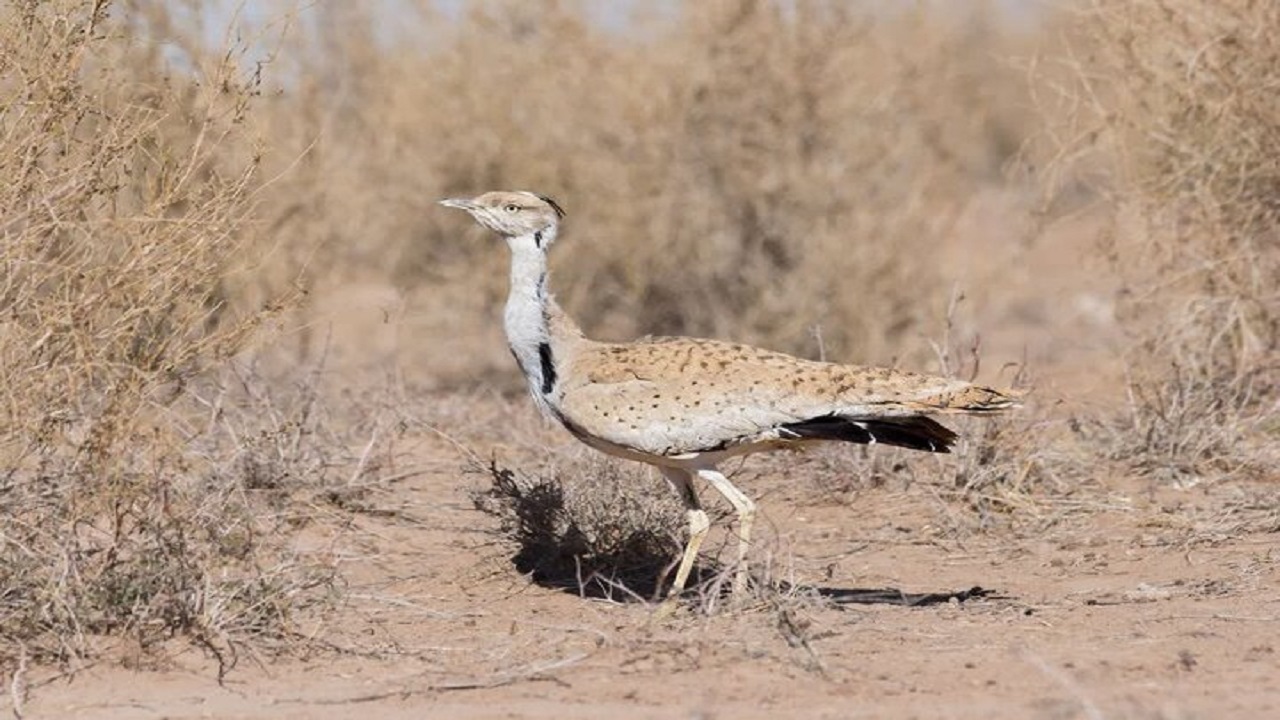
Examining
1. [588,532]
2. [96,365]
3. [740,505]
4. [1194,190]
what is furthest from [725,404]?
[1194,190]

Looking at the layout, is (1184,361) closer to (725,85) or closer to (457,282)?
(725,85)

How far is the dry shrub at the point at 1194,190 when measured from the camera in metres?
8.10

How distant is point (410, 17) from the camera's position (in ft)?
39.4

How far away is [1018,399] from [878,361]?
213 inches

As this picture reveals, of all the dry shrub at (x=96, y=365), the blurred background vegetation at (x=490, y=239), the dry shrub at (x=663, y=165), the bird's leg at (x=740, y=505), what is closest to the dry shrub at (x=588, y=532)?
the bird's leg at (x=740, y=505)

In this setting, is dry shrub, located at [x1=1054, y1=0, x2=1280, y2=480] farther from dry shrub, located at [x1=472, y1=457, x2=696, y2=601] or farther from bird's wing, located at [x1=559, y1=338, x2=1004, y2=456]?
bird's wing, located at [x1=559, y1=338, x2=1004, y2=456]

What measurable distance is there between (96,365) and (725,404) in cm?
173

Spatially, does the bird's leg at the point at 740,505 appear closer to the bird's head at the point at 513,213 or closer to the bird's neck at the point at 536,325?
the bird's neck at the point at 536,325

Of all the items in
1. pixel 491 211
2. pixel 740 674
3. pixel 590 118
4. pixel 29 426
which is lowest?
pixel 740 674

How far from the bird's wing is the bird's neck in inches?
5.5

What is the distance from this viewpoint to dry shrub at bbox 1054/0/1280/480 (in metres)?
8.10

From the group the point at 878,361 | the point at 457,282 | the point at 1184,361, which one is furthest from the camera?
the point at 457,282

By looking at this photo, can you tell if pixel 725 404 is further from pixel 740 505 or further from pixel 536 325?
pixel 536 325

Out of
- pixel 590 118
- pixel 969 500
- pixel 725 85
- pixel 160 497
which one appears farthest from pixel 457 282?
pixel 160 497
